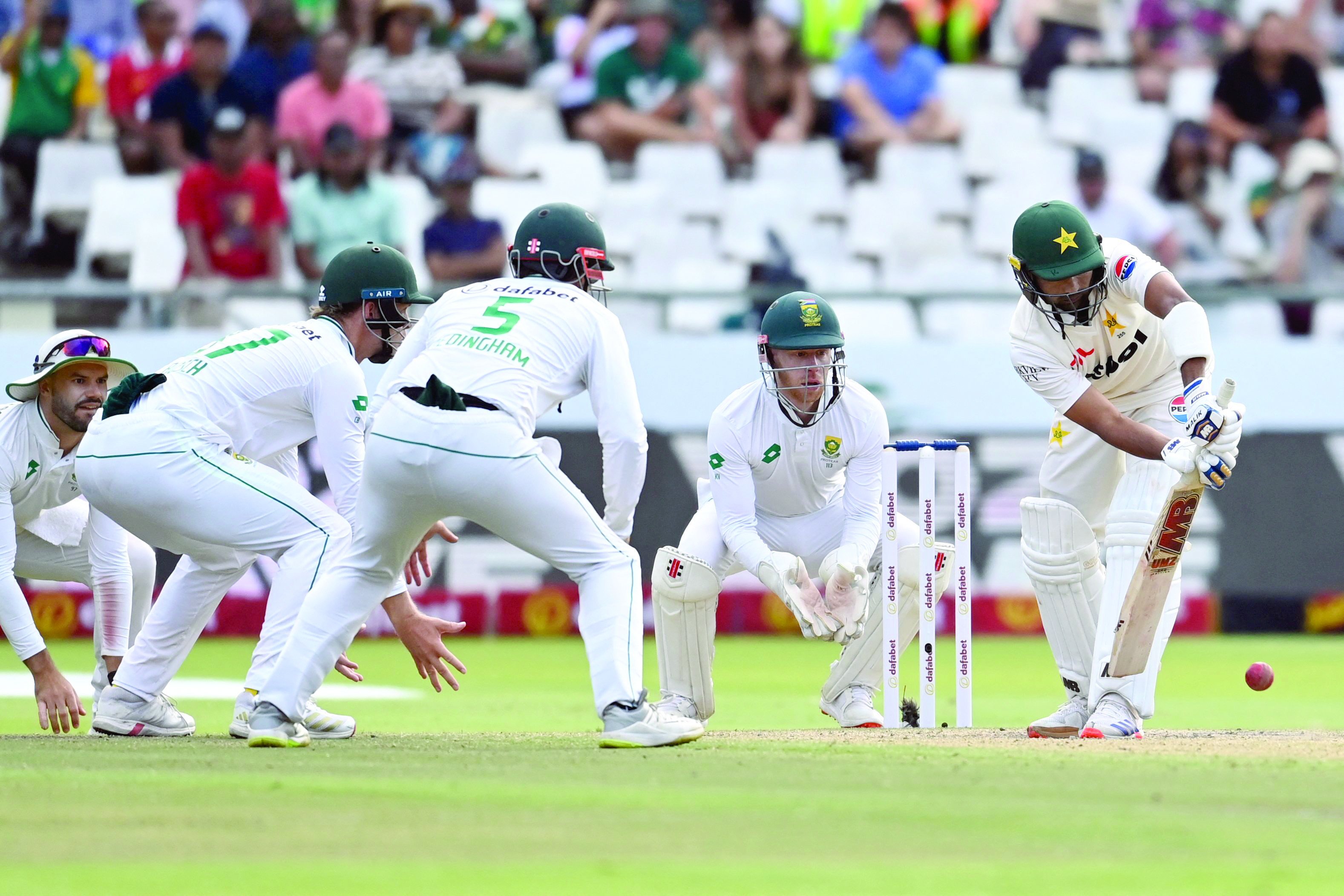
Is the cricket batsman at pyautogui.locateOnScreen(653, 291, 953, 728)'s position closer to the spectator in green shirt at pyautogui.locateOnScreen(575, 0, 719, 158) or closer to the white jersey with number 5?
the white jersey with number 5

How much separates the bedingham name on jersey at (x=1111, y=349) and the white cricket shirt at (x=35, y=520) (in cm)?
333

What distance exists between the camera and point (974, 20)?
50.7ft

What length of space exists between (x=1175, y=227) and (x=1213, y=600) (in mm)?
3643

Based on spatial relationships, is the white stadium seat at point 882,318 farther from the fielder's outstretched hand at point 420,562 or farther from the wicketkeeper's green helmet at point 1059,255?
the fielder's outstretched hand at point 420,562

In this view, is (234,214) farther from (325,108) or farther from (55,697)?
(55,697)

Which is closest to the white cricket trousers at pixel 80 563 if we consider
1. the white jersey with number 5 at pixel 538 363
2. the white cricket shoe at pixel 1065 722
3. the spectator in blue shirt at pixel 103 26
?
the white jersey with number 5 at pixel 538 363

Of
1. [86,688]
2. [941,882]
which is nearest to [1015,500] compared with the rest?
[86,688]

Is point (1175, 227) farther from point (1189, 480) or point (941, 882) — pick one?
point (941, 882)

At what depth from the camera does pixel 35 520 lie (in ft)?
22.5

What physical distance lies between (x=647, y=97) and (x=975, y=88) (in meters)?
2.93

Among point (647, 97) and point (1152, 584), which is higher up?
point (647, 97)

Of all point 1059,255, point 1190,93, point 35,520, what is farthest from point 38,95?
point 1059,255

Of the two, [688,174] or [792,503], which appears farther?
[688,174]

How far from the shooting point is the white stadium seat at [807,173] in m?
14.1
